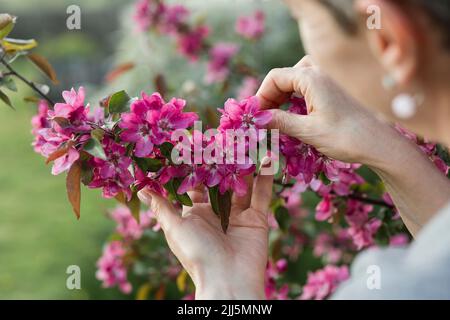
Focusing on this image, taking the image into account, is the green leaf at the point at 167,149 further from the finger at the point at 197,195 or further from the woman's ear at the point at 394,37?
the woman's ear at the point at 394,37

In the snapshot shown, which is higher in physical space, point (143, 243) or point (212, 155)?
point (212, 155)

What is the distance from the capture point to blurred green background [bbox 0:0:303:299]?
128 inches

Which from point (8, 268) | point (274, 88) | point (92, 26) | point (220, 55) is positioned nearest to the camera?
point (274, 88)

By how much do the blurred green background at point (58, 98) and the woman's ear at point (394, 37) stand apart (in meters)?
1.93

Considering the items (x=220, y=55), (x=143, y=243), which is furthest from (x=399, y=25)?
(x=220, y=55)

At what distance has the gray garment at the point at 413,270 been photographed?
0.71m

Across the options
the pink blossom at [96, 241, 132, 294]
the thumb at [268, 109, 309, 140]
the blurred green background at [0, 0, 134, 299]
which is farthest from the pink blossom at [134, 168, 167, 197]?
the blurred green background at [0, 0, 134, 299]

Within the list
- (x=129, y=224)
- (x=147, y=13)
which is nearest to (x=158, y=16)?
(x=147, y=13)

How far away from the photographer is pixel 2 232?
3756 mm

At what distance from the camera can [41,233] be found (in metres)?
3.72

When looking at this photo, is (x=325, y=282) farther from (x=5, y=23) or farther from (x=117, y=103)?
(x=5, y=23)

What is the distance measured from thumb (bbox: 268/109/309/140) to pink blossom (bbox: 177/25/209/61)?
176 centimetres

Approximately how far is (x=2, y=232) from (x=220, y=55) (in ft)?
5.76
